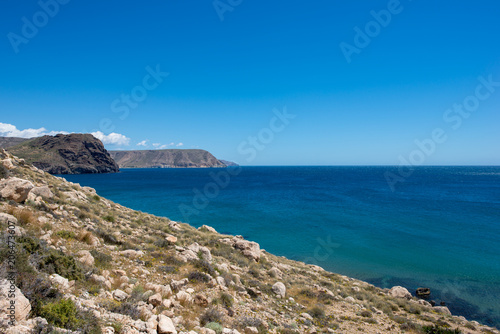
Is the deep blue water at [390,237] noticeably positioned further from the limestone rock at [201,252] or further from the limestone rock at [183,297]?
the limestone rock at [183,297]

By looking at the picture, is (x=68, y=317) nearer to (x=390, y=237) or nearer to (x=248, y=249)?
(x=248, y=249)

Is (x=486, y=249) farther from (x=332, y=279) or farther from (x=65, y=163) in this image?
(x=65, y=163)

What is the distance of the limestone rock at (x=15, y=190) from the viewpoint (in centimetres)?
951

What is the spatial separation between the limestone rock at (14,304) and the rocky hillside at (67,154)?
512 ft

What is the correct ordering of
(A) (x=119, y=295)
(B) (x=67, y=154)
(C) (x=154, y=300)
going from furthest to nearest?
(B) (x=67, y=154)
(C) (x=154, y=300)
(A) (x=119, y=295)

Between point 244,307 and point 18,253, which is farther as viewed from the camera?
point 244,307

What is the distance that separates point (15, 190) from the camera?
9703 millimetres

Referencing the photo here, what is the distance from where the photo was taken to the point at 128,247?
35.0 feet

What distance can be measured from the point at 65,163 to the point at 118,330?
176m

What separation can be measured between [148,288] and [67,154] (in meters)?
181

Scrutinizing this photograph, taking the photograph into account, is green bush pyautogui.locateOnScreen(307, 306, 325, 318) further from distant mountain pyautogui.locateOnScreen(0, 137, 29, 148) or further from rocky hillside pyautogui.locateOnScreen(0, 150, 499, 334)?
distant mountain pyautogui.locateOnScreen(0, 137, 29, 148)

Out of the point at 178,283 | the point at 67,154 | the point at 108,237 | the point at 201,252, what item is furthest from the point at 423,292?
the point at 67,154

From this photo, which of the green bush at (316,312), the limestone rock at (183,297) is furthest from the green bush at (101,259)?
the green bush at (316,312)

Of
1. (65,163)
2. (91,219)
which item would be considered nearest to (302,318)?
(91,219)
